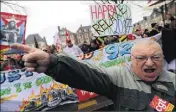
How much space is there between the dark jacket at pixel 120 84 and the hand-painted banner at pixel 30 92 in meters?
4.75

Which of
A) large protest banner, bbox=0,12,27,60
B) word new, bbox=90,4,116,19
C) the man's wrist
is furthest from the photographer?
word new, bbox=90,4,116,19

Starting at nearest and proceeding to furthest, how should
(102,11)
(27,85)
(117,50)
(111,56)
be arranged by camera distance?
1. (27,85)
2. (111,56)
3. (117,50)
4. (102,11)

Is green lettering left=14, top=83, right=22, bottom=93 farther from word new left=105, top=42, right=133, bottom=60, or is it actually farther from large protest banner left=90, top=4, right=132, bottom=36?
large protest banner left=90, top=4, right=132, bottom=36

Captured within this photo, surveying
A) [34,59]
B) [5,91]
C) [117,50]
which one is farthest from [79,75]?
[117,50]

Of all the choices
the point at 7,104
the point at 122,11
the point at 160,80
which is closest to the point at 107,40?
the point at 122,11

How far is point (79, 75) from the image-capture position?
262 centimetres

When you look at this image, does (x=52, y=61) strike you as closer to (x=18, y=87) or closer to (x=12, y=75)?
(x=18, y=87)

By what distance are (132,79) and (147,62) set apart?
0.60ft

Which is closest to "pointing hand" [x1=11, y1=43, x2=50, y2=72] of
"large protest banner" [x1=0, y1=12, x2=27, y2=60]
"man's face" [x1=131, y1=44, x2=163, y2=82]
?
"man's face" [x1=131, y1=44, x2=163, y2=82]

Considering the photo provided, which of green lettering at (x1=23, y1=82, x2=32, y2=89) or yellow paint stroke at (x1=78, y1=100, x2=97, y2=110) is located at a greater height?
green lettering at (x1=23, y1=82, x2=32, y2=89)

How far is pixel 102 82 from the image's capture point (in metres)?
2.79

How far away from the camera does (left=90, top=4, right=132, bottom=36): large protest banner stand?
967cm

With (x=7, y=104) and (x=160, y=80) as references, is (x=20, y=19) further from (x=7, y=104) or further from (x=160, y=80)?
(x=160, y=80)

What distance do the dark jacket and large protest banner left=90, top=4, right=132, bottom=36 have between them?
667cm
